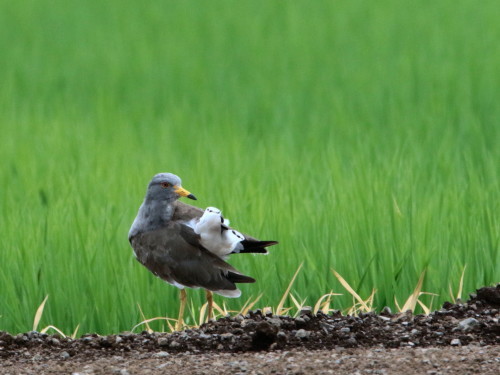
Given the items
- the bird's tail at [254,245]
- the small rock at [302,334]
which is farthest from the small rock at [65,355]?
the small rock at [302,334]

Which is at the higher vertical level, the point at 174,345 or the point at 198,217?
the point at 198,217

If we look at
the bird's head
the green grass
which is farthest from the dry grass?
the bird's head

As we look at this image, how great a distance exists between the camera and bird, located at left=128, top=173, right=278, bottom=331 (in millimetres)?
5016

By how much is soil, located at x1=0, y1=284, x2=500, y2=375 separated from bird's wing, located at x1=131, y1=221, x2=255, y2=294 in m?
0.29

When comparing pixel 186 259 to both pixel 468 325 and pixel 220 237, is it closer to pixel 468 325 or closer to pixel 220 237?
pixel 220 237

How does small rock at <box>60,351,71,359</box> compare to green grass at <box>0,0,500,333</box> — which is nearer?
small rock at <box>60,351,71,359</box>

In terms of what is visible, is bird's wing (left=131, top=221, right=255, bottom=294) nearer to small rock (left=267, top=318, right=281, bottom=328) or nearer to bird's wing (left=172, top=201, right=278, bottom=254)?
bird's wing (left=172, top=201, right=278, bottom=254)

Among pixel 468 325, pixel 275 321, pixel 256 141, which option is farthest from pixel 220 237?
pixel 256 141

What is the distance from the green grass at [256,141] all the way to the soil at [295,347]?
0.60m

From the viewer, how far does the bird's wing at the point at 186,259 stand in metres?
5.02

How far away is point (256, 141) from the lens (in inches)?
366

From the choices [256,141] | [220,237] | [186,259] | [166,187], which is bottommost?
[186,259]

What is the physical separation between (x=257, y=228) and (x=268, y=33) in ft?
23.3

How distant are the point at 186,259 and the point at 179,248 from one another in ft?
0.22
